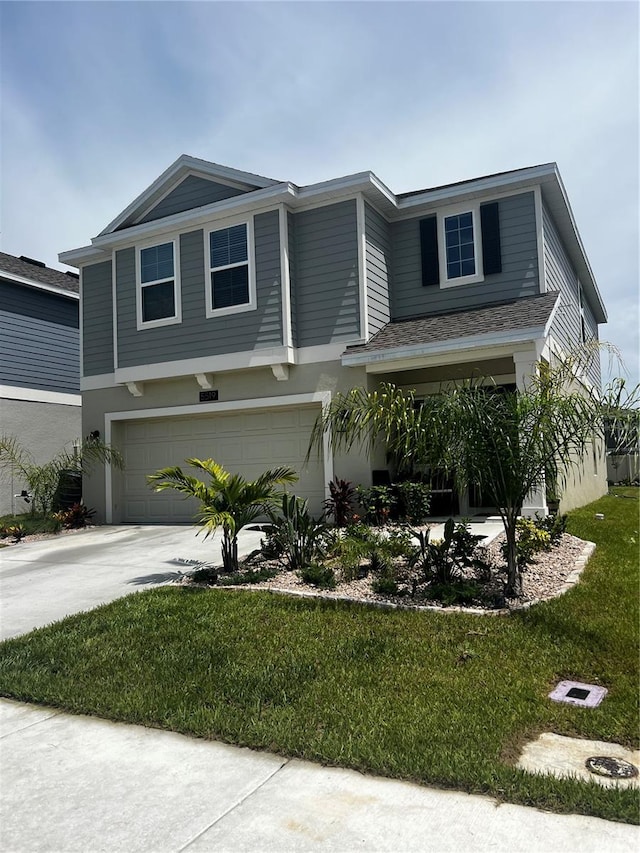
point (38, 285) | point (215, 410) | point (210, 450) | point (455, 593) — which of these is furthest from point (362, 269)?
point (38, 285)

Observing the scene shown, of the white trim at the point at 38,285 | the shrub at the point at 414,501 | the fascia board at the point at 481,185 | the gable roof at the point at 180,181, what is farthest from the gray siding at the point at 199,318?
the white trim at the point at 38,285

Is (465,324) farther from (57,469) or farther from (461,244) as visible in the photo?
(57,469)

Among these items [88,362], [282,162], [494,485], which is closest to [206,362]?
[88,362]

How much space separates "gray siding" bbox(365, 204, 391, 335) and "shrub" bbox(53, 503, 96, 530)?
6805 mm

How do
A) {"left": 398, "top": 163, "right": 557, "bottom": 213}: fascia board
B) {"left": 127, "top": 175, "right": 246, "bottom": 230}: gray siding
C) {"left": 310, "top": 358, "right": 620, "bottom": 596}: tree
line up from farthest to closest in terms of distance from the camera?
{"left": 127, "top": 175, "right": 246, "bottom": 230}: gray siding, {"left": 398, "top": 163, "right": 557, "bottom": 213}: fascia board, {"left": 310, "top": 358, "right": 620, "bottom": 596}: tree

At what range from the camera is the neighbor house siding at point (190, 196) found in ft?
42.5

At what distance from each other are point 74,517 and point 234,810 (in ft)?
36.0

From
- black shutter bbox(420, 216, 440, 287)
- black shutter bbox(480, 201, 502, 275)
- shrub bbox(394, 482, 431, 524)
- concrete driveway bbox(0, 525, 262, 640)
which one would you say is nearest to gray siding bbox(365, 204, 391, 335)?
black shutter bbox(420, 216, 440, 287)

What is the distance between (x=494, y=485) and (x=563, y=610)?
1.28 metres

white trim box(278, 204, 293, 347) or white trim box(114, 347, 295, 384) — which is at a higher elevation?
white trim box(278, 204, 293, 347)

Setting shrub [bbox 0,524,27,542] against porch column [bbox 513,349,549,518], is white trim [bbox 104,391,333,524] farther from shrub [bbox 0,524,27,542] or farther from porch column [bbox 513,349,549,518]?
porch column [bbox 513,349,549,518]

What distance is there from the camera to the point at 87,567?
28.3 feet

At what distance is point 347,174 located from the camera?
38.4 ft

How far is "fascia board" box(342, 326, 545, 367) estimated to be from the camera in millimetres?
9883
